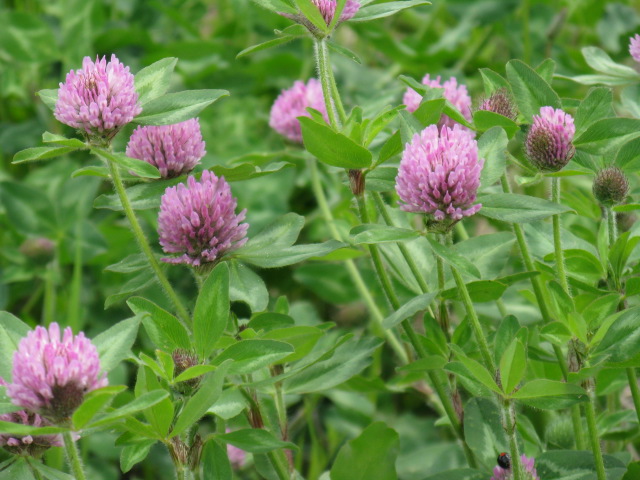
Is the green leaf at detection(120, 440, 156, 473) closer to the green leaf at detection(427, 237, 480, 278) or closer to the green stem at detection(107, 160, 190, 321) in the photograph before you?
the green stem at detection(107, 160, 190, 321)

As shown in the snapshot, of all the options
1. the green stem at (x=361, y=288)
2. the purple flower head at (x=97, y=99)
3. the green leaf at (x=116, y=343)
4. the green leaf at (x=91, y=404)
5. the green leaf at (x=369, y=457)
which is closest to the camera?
the green leaf at (x=91, y=404)

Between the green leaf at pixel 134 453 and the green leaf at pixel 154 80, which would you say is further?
the green leaf at pixel 154 80

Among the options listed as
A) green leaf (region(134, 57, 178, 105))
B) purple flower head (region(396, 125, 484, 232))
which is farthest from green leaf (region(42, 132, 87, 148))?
purple flower head (region(396, 125, 484, 232))

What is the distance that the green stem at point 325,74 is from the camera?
1.01 m

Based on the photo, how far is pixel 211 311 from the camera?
3.10 feet

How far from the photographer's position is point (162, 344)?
977 mm

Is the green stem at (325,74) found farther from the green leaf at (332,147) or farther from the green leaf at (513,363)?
the green leaf at (513,363)

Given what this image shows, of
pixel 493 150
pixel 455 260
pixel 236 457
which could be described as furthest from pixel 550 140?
pixel 236 457

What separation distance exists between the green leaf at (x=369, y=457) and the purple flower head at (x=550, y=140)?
0.37 metres

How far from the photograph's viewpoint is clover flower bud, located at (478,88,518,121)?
1062mm

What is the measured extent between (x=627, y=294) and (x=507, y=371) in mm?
252

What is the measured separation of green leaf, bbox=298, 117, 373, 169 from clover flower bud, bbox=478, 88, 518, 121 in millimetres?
182

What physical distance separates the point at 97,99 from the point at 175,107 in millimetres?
91

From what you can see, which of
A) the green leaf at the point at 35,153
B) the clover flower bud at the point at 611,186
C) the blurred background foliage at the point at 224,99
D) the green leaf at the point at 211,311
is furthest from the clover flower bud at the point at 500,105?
the blurred background foliage at the point at 224,99
